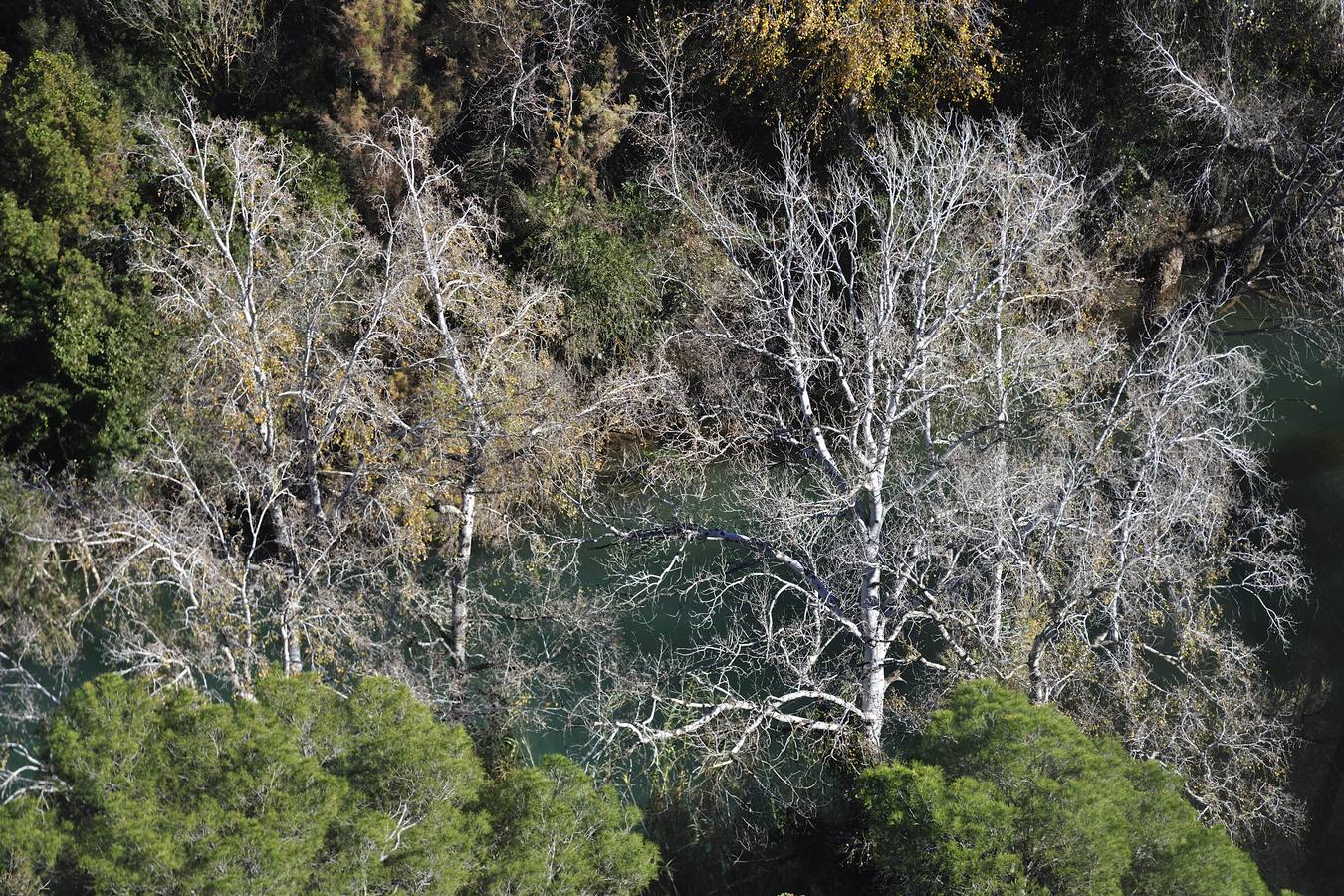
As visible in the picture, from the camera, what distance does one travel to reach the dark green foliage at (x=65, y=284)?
21.9m

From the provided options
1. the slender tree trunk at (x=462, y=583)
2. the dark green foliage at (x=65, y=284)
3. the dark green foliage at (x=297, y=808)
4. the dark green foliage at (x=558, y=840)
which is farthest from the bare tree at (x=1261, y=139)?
the dark green foliage at (x=65, y=284)

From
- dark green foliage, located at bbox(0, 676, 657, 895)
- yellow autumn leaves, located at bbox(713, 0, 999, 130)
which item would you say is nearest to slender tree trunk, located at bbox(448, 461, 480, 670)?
dark green foliage, located at bbox(0, 676, 657, 895)

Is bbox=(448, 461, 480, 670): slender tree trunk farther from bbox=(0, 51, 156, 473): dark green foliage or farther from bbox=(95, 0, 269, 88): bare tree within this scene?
bbox=(95, 0, 269, 88): bare tree

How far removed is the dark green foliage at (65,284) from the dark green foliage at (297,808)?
9.60 meters

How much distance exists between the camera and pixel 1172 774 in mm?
13453

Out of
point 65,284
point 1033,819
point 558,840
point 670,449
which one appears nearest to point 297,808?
point 558,840

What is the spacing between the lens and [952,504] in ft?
59.6

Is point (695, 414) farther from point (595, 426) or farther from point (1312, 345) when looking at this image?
point (1312, 345)

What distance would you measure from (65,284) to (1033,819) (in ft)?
53.9

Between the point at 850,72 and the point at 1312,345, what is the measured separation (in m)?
8.87

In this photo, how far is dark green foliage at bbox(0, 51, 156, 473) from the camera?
21859 mm

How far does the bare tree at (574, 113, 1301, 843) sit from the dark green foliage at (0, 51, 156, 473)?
7642 millimetres

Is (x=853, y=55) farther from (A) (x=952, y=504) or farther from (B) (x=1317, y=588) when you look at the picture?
(B) (x=1317, y=588)

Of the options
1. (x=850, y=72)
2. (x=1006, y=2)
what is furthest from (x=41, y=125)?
(x=1006, y=2)
